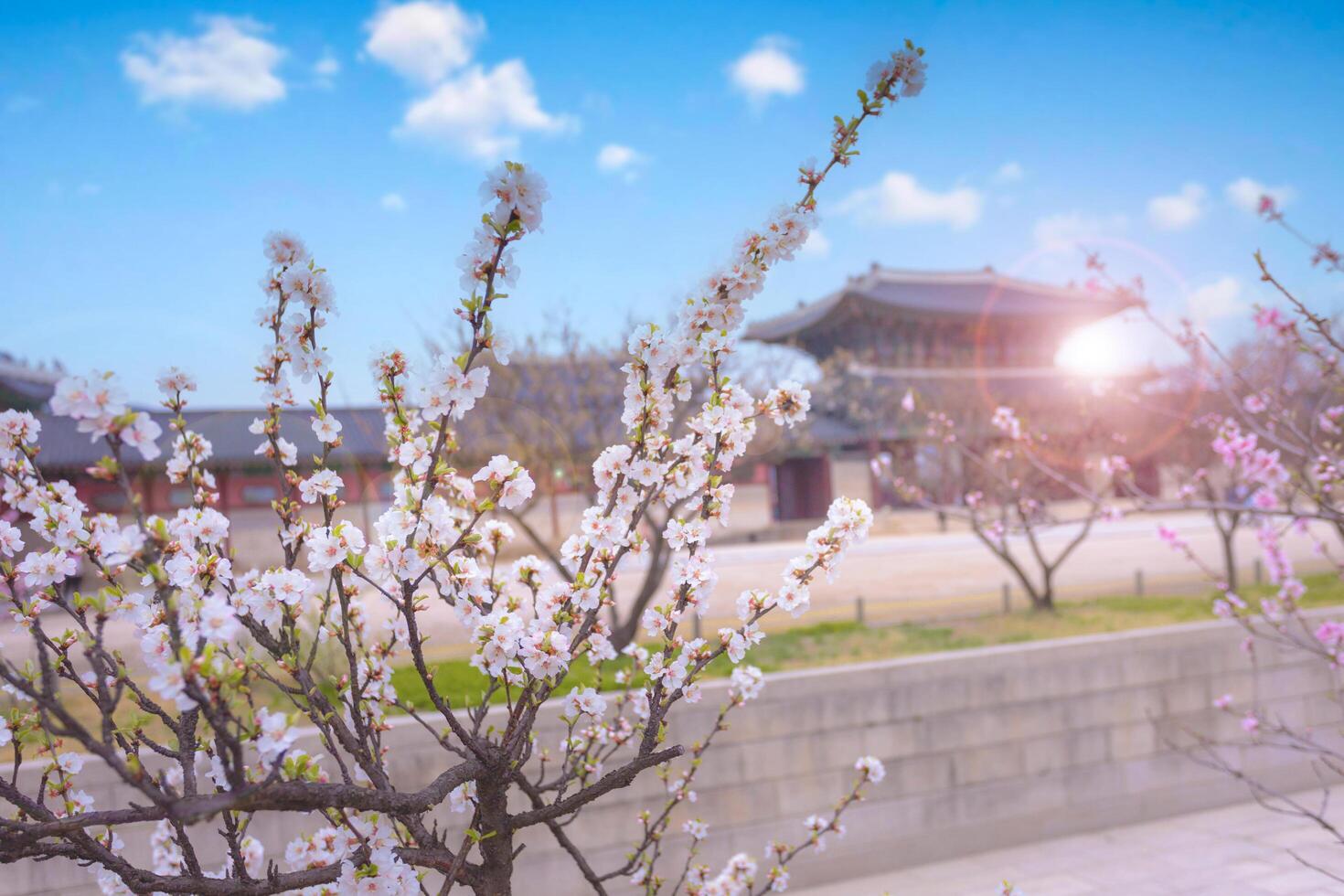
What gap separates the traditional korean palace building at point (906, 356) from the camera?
2791 cm

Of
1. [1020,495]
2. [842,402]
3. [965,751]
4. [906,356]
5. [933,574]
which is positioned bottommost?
[965,751]

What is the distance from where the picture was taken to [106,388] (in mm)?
1507

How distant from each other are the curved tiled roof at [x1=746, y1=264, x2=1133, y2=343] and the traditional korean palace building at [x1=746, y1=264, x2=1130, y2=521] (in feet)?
0.16

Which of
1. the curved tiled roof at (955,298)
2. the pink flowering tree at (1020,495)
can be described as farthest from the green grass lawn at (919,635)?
the curved tiled roof at (955,298)

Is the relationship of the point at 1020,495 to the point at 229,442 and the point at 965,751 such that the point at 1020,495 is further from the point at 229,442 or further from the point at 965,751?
the point at 229,442

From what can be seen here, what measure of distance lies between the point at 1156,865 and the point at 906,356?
27389mm

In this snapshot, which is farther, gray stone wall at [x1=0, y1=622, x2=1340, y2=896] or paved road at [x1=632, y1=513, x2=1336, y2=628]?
paved road at [x1=632, y1=513, x2=1336, y2=628]

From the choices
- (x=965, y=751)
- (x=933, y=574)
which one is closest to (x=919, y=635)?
(x=965, y=751)

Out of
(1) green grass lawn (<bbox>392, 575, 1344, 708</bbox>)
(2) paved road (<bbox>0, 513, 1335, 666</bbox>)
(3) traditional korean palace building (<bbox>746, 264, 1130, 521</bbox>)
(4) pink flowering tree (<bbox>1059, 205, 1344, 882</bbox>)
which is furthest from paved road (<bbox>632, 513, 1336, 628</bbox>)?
(3) traditional korean palace building (<bbox>746, 264, 1130, 521</bbox>)

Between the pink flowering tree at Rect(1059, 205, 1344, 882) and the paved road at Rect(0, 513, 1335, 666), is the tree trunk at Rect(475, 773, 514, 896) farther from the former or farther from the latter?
the paved road at Rect(0, 513, 1335, 666)

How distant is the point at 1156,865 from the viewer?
562cm

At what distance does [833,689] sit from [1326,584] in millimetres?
8219

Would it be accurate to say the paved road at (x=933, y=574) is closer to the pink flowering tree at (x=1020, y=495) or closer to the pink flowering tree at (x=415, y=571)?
the pink flowering tree at (x=1020, y=495)

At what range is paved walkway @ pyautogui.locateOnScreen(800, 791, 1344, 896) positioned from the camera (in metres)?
5.27
